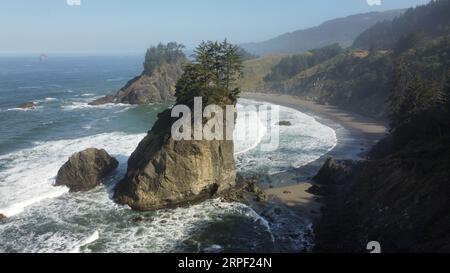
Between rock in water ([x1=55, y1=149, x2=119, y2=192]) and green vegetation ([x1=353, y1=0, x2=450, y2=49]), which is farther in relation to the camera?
green vegetation ([x1=353, y1=0, x2=450, y2=49])

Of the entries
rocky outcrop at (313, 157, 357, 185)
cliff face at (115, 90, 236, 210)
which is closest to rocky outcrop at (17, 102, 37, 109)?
cliff face at (115, 90, 236, 210)

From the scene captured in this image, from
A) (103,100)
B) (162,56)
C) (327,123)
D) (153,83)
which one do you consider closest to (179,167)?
(327,123)

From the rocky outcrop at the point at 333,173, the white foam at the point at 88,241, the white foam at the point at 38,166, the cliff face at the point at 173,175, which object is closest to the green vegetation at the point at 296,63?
the white foam at the point at 38,166

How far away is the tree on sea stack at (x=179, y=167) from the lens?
38344 millimetres

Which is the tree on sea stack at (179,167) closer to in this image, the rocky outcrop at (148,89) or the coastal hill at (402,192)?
the coastal hill at (402,192)

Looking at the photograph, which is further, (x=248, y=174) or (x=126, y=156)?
(x=126, y=156)

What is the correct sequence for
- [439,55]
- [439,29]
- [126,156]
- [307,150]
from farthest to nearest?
[439,29] → [439,55] → [307,150] → [126,156]

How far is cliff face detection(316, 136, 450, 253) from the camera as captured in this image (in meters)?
25.7

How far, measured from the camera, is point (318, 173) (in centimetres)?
4631

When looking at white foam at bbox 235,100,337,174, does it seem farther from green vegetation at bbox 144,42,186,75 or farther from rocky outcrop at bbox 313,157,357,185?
green vegetation at bbox 144,42,186,75

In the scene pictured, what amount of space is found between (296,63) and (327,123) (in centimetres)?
7859

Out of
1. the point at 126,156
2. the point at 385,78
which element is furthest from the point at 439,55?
the point at 126,156
